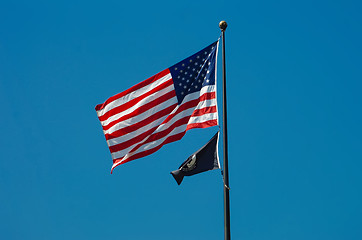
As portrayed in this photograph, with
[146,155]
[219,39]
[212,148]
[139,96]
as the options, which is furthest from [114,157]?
[219,39]

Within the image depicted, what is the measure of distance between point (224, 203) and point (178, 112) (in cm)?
425

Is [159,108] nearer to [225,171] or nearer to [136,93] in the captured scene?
[136,93]

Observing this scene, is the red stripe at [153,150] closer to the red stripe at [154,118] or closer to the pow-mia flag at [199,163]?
the red stripe at [154,118]

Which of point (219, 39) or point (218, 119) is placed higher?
point (219, 39)

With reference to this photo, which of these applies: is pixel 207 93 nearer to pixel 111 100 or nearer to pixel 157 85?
pixel 157 85

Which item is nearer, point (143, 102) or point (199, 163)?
point (199, 163)

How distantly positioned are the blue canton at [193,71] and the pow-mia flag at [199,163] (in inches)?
102

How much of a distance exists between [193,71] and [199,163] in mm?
3768

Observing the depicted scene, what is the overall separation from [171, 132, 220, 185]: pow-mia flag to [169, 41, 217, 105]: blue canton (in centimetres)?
259

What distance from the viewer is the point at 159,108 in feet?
62.4

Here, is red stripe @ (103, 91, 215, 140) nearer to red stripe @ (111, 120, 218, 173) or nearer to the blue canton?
the blue canton

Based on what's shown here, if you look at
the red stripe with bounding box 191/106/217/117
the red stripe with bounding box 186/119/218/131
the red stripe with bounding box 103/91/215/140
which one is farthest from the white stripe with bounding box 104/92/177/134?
the red stripe with bounding box 186/119/218/131

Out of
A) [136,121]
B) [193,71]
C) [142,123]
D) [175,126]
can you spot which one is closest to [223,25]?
[193,71]

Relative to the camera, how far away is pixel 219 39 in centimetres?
1884
